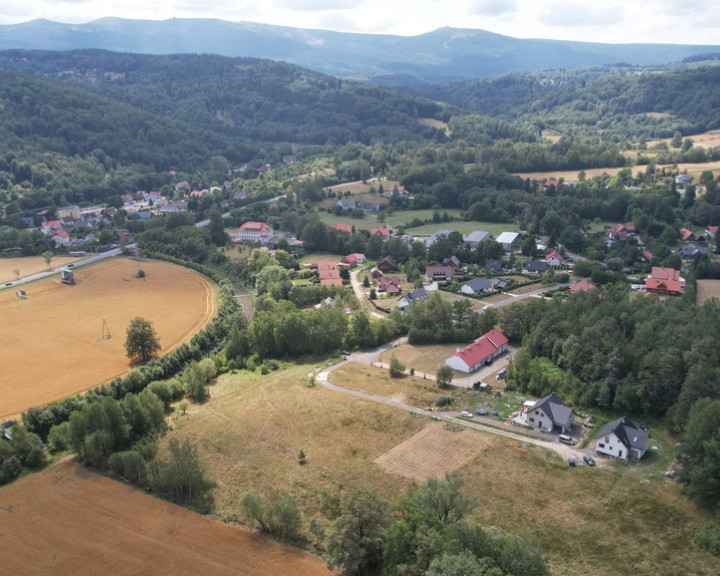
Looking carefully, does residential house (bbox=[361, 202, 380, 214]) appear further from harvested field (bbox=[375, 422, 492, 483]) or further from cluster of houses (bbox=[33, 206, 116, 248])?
harvested field (bbox=[375, 422, 492, 483])

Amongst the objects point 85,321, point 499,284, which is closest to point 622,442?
point 499,284

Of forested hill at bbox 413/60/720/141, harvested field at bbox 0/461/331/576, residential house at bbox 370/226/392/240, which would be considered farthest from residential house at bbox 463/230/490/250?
forested hill at bbox 413/60/720/141

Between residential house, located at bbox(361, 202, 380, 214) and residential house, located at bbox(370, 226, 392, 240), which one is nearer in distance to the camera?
residential house, located at bbox(370, 226, 392, 240)

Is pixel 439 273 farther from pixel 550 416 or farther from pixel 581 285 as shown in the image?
pixel 550 416

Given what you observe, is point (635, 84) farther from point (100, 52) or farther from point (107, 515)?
point (107, 515)

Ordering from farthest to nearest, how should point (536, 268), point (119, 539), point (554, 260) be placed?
1. point (554, 260)
2. point (536, 268)
3. point (119, 539)
